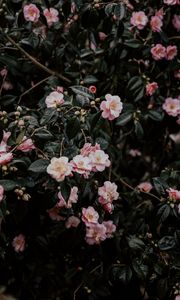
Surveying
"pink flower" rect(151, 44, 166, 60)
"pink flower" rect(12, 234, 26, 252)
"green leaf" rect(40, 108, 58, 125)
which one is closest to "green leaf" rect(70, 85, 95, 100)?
"green leaf" rect(40, 108, 58, 125)

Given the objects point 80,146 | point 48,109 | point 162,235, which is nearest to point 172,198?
point 162,235

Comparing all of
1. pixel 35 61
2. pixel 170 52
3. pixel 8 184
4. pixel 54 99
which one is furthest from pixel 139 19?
pixel 8 184

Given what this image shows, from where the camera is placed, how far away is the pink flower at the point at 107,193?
1.79 metres

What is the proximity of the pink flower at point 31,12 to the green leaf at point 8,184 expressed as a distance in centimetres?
76

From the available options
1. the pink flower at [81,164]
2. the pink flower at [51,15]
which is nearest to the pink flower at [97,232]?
the pink flower at [81,164]

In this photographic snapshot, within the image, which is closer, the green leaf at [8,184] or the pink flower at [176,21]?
the green leaf at [8,184]

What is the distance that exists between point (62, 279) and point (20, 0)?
1.17 meters

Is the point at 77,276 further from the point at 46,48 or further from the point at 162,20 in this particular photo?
the point at 162,20

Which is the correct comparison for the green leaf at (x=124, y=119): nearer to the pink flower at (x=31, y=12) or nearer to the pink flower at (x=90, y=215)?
the pink flower at (x=90, y=215)

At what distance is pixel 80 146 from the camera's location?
166cm

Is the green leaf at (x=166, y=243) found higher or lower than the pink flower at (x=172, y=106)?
lower

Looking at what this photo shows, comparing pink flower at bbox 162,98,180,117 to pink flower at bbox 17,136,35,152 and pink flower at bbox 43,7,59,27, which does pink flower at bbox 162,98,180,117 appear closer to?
pink flower at bbox 43,7,59,27

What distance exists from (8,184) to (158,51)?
0.96 metres

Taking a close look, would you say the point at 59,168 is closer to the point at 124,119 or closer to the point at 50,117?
the point at 50,117
